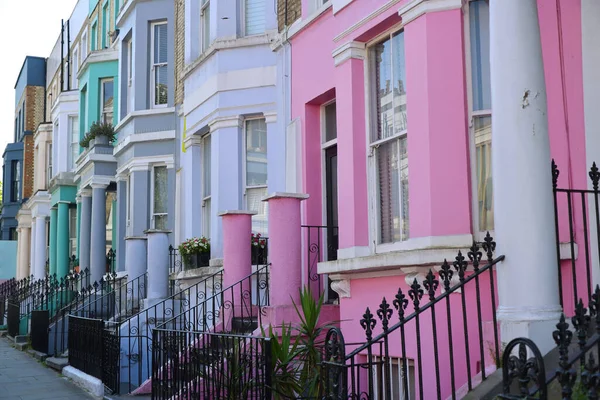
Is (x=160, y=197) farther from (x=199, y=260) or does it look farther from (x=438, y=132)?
(x=438, y=132)

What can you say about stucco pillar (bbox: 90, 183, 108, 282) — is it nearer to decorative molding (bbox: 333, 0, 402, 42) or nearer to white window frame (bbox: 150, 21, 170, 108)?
white window frame (bbox: 150, 21, 170, 108)

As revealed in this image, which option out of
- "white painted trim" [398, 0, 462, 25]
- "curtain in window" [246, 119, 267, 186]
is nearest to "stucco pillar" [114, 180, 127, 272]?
"curtain in window" [246, 119, 267, 186]

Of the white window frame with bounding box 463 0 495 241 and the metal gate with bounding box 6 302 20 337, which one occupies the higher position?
the white window frame with bounding box 463 0 495 241

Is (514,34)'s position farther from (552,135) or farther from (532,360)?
(532,360)

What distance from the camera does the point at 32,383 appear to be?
43.7 ft

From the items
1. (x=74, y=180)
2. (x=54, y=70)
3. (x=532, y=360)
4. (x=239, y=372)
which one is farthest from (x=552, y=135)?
(x=54, y=70)

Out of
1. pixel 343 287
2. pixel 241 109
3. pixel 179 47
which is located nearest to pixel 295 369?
Result: pixel 343 287

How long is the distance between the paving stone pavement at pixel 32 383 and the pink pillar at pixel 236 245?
2872 mm

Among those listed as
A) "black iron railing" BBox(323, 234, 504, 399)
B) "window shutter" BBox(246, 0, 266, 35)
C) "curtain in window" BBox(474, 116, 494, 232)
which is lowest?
"black iron railing" BBox(323, 234, 504, 399)

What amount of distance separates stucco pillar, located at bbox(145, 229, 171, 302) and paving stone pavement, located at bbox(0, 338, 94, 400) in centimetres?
216

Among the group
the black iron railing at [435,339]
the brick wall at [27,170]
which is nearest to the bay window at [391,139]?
the black iron railing at [435,339]

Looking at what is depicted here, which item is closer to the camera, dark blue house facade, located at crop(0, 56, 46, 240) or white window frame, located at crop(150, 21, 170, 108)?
white window frame, located at crop(150, 21, 170, 108)

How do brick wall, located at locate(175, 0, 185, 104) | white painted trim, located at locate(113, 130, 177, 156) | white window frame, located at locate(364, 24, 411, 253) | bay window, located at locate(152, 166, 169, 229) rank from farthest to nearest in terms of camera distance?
bay window, located at locate(152, 166, 169, 229) → white painted trim, located at locate(113, 130, 177, 156) → brick wall, located at locate(175, 0, 185, 104) → white window frame, located at locate(364, 24, 411, 253)

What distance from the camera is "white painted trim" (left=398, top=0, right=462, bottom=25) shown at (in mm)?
7852
